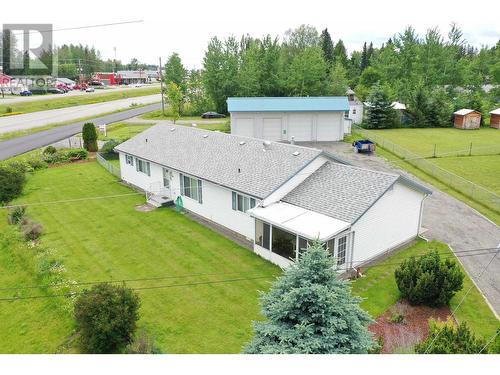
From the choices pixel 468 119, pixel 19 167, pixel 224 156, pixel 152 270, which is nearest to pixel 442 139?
pixel 468 119

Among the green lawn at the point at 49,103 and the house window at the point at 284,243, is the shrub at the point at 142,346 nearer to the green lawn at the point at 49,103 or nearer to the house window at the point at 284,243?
the house window at the point at 284,243

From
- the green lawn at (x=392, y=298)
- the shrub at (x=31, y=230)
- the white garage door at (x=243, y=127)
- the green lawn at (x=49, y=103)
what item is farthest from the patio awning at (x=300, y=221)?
the green lawn at (x=49, y=103)

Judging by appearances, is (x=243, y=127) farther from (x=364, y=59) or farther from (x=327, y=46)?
(x=364, y=59)

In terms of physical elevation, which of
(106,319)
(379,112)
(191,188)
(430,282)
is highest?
(379,112)

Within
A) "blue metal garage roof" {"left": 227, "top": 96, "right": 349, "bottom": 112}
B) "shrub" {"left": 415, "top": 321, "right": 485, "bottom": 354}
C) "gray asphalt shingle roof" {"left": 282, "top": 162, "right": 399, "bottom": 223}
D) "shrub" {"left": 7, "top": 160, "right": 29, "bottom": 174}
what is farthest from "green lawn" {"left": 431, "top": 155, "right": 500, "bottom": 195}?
"shrub" {"left": 7, "top": 160, "right": 29, "bottom": 174}

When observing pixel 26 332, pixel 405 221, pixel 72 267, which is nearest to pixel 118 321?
pixel 26 332

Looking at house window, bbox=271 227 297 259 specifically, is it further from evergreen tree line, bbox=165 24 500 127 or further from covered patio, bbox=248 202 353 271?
evergreen tree line, bbox=165 24 500 127
